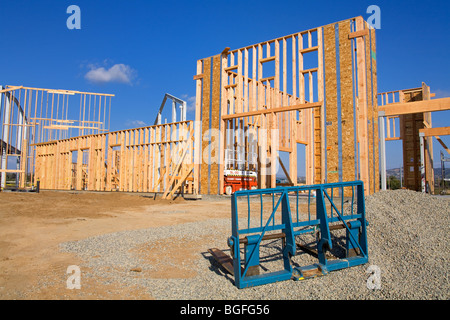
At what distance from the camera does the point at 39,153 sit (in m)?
25.5

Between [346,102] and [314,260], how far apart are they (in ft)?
28.8

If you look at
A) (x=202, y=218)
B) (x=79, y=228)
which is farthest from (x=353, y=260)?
(x=79, y=228)

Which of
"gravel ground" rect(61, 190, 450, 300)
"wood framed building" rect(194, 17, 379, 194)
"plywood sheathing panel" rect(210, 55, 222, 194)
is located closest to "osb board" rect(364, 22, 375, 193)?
"wood framed building" rect(194, 17, 379, 194)

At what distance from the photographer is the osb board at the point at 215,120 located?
48.8 ft

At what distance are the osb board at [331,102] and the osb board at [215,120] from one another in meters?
5.79

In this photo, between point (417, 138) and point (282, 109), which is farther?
point (417, 138)

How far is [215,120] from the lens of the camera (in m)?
15.3

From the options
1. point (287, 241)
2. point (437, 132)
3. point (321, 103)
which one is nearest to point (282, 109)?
point (321, 103)

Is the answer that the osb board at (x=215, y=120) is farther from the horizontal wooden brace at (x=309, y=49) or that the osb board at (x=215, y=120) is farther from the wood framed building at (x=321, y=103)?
the horizontal wooden brace at (x=309, y=49)

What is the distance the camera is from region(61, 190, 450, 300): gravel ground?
3.10m

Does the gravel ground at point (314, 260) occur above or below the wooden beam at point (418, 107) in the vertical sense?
below
